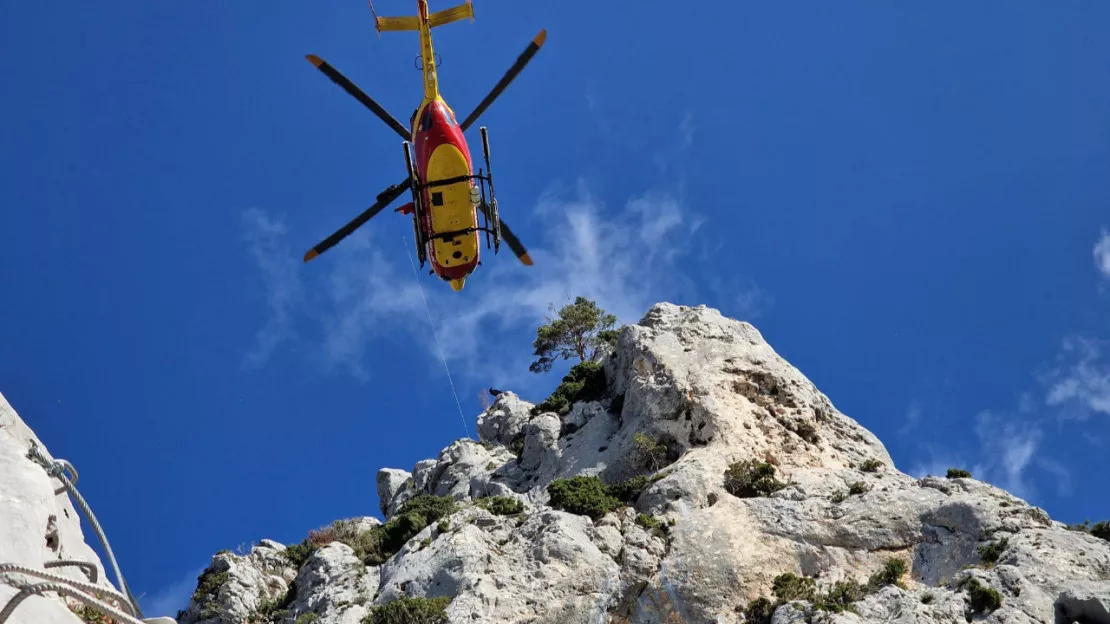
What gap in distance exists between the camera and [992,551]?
2441 cm

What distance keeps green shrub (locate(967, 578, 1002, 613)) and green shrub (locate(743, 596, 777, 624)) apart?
15.7 ft

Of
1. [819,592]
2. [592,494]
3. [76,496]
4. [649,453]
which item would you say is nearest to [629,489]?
[592,494]

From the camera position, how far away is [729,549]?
2570 centimetres

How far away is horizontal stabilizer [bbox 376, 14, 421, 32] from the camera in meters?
24.0

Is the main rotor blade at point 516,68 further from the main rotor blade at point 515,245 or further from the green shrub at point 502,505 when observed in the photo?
the green shrub at point 502,505

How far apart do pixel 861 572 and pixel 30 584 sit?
23715 millimetres

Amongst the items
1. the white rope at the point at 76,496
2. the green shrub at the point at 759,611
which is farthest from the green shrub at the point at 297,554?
the white rope at the point at 76,496

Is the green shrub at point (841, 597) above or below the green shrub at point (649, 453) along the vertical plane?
below

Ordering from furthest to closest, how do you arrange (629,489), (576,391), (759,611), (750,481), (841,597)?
(576,391) → (629,489) → (750,481) → (759,611) → (841,597)

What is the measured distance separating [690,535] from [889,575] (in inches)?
216

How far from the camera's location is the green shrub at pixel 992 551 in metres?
24.3

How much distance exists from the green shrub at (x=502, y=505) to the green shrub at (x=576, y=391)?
739cm

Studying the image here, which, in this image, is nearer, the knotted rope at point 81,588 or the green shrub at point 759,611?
the knotted rope at point 81,588

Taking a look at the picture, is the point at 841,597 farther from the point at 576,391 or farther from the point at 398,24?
the point at 398,24
